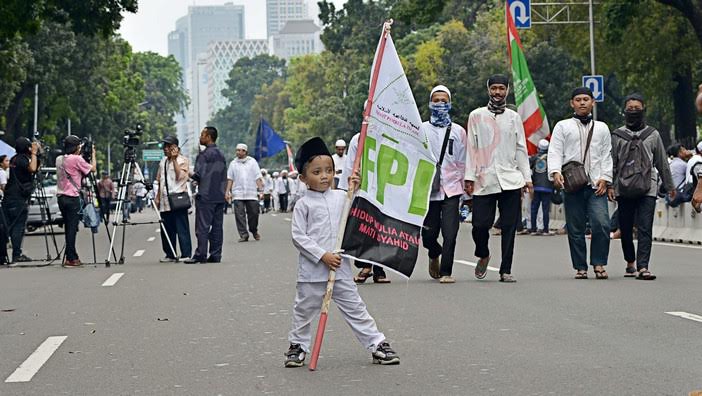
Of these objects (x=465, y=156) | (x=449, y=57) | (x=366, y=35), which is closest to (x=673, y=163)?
(x=465, y=156)

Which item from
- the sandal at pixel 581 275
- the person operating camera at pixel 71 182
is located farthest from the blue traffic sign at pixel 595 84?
the sandal at pixel 581 275

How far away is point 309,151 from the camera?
8.10 m

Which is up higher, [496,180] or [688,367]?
[496,180]

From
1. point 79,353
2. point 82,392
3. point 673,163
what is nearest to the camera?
point 82,392

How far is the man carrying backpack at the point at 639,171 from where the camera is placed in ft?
45.1

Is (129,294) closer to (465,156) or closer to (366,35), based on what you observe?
(465,156)

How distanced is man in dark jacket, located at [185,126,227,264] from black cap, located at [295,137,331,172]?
10.6m

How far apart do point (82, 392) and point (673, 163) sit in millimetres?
17036

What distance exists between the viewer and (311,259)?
813 centimetres

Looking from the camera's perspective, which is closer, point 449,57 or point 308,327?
point 308,327

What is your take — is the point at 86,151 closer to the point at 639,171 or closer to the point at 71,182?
the point at 71,182

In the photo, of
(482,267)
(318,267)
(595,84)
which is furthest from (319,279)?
(595,84)

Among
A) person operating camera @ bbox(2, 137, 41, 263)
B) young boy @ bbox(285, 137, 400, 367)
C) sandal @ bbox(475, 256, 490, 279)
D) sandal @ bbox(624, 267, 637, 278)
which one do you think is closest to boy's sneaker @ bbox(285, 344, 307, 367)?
young boy @ bbox(285, 137, 400, 367)

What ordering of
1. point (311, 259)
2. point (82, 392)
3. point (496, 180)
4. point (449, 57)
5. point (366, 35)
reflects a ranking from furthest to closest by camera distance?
point (366, 35), point (449, 57), point (496, 180), point (311, 259), point (82, 392)
